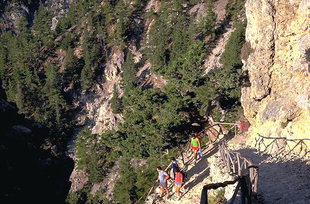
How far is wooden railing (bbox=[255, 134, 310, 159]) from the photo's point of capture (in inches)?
685

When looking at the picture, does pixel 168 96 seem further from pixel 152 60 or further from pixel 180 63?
pixel 152 60

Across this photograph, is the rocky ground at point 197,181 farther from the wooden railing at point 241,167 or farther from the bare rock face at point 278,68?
the bare rock face at point 278,68

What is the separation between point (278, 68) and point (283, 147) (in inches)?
278

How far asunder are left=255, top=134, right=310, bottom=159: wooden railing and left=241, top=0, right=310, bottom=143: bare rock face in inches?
24.3

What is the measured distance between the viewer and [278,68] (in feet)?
79.0

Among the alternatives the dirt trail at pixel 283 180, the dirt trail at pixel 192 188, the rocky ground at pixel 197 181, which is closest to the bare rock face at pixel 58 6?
the dirt trail at pixel 192 188

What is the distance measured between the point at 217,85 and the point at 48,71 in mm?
52910

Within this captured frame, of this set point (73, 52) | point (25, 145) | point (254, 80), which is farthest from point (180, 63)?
point (73, 52)

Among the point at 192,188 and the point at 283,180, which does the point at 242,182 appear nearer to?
the point at 283,180

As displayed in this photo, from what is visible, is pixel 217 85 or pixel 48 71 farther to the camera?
pixel 48 71

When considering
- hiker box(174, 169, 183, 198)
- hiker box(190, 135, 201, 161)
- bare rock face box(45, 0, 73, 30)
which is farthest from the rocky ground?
bare rock face box(45, 0, 73, 30)

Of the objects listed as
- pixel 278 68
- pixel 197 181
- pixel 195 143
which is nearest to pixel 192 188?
pixel 197 181

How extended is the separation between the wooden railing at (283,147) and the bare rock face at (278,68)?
617 millimetres

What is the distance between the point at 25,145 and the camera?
14.0m
